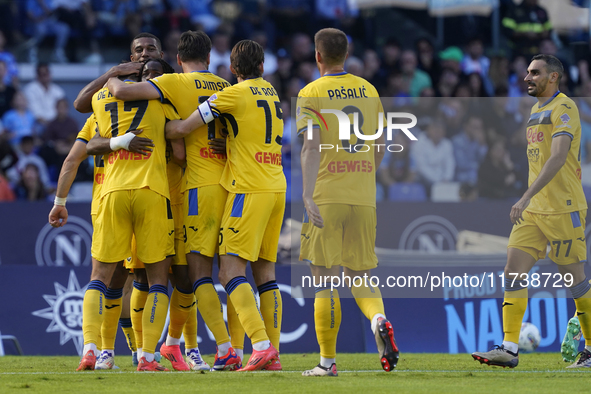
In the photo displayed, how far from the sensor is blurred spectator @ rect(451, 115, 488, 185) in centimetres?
1149

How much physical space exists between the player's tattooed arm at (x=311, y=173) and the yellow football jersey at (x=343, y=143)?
0.20 m

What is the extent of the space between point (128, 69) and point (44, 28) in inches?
416

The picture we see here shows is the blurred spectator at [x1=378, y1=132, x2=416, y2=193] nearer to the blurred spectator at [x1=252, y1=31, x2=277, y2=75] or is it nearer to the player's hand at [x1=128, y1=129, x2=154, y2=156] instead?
the blurred spectator at [x1=252, y1=31, x2=277, y2=75]

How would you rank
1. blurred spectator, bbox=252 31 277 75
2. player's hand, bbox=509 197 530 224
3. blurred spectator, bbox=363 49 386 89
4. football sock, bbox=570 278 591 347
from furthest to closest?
blurred spectator, bbox=252 31 277 75
blurred spectator, bbox=363 49 386 89
football sock, bbox=570 278 591 347
player's hand, bbox=509 197 530 224

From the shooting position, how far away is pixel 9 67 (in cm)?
1459

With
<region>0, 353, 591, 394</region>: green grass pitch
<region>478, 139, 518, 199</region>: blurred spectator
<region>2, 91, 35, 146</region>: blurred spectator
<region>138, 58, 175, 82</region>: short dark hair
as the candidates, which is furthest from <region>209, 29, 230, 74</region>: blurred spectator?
<region>0, 353, 591, 394</region>: green grass pitch

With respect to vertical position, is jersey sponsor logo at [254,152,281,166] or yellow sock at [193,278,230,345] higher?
jersey sponsor logo at [254,152,281,166]

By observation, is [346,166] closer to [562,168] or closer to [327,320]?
[327,320]

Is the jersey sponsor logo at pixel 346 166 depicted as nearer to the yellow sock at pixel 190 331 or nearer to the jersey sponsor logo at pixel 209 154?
the jersey sponsor logo at pixel 209 154

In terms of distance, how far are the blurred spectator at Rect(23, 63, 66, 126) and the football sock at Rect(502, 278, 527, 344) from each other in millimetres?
10055

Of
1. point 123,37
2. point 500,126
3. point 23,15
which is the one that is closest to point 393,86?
Result: point 500,126

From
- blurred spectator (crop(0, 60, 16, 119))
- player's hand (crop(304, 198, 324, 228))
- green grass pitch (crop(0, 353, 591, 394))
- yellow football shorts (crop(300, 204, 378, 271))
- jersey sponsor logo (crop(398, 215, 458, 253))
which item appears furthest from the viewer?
blurred spectator (crop(0, 60, 16, 119))

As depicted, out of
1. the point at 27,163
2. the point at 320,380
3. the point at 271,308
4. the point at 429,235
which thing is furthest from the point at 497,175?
the point at 27,163

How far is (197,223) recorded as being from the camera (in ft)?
20.1
